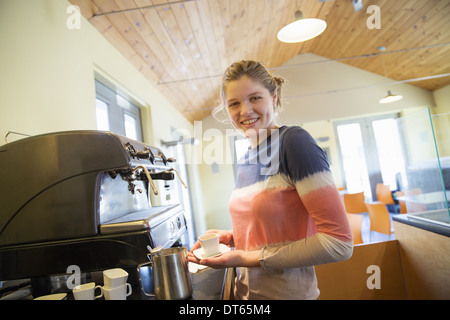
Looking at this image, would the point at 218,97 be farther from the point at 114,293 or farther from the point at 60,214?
the point at 114,293

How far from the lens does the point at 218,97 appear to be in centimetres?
309

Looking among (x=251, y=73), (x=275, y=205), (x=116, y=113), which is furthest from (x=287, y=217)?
(x=116, y=113)

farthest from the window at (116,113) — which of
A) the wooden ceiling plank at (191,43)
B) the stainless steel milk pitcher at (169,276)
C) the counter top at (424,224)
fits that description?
the counter top at (424,224)

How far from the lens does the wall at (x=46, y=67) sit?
1.27m

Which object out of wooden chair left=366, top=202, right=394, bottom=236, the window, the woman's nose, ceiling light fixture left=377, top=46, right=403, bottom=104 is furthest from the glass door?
the woman's nose

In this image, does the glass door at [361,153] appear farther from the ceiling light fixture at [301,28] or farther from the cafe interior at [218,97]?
the ceiling light fixture at [301,28]

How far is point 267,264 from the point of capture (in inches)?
34.1

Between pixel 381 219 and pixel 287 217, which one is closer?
pixel 287 217

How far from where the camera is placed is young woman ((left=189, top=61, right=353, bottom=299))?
0.79 m

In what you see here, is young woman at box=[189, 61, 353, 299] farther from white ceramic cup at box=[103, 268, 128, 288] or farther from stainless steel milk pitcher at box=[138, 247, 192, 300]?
white ceramic cup at box=[103, 268, 128, 288]

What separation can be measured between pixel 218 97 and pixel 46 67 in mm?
1825

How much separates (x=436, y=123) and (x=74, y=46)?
267cm
